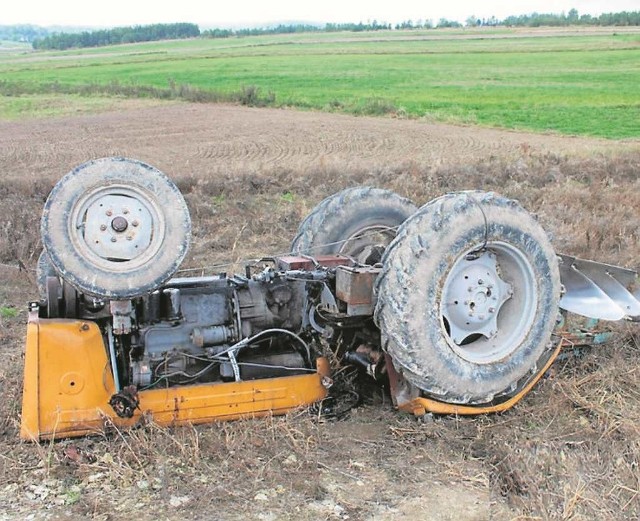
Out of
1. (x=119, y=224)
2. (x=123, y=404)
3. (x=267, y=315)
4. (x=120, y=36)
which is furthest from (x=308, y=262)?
(x=120, y=36)

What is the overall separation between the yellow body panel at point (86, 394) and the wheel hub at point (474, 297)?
1.19 m

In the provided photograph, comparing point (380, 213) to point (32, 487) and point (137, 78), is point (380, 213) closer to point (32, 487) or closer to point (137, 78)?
point (32, 487)

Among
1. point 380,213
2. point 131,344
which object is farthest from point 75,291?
point 380,213

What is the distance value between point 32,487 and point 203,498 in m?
0.92

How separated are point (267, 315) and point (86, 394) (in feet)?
4.17

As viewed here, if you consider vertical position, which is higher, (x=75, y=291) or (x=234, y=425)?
(x=75, y=291)

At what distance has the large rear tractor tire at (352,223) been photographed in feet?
18.5

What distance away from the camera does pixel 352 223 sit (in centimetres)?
566

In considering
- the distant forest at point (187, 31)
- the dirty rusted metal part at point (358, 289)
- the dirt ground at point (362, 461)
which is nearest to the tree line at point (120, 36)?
→ the distant forest at point (187, 31)

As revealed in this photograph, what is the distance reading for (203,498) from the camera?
3801 millimetres

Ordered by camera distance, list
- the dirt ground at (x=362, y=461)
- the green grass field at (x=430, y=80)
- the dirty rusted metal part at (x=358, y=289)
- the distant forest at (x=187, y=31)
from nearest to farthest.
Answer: the dirt ground at (x=362, y=461) < the dirty rusted metal part at (x=358, y=289) < the green grass field at (x=430, y=80) < the distant forest at (x=187, y=31)

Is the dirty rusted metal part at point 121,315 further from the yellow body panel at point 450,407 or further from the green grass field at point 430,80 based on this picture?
the green grass field at point 430,80

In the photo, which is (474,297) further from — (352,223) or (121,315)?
(121,315)

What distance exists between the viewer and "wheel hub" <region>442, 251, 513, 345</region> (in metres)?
4.57
